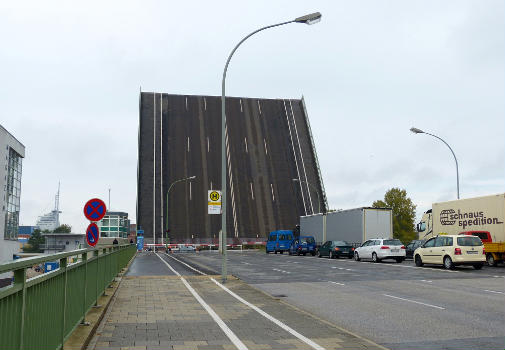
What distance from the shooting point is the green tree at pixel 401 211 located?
59219 millimetres

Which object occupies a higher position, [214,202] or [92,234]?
[214,202]

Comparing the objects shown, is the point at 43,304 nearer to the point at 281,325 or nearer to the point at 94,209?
the point at 281,325

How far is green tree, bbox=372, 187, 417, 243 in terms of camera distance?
59.2 meters

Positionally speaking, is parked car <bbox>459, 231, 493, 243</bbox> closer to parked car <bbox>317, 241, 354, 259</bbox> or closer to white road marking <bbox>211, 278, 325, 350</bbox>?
parked car <bbox>317, 241, 354, 259</bbox>

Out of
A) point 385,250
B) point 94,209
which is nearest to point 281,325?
point 94,209

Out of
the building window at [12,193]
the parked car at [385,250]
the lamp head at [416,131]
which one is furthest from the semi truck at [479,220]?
the building window at [12,193]

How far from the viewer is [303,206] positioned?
55.1 metres

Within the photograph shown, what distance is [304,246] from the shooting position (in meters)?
43.8

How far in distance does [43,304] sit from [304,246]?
39687 mm

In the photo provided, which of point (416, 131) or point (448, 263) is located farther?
point (416, 131)

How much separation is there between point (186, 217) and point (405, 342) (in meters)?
45.9

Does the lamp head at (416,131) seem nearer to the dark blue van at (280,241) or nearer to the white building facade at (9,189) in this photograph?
the dark blue van at (280,241)

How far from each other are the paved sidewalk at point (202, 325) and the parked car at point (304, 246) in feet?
98.8

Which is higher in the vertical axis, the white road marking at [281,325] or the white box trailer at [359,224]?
the white box trailer at [359,224]
